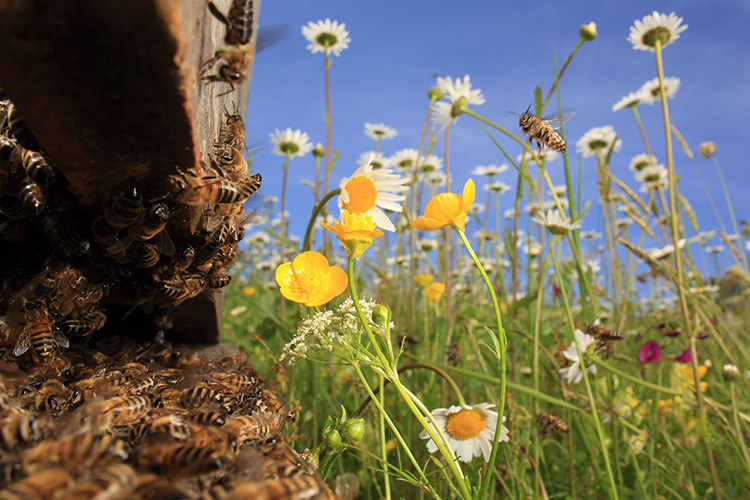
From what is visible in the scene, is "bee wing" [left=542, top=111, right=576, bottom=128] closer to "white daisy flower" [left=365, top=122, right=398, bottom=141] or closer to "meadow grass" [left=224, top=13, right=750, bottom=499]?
"meadow grass" [left=224, top=13, right=750, bottom=499]

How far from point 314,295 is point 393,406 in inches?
68.9

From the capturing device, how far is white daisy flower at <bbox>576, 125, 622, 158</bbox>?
13.9 feet

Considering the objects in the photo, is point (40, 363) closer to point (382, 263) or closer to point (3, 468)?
point (3, 468)

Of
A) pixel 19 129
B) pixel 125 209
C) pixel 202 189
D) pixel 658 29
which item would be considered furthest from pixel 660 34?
pixel 19 129

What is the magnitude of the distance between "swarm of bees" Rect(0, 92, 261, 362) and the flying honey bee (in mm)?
213

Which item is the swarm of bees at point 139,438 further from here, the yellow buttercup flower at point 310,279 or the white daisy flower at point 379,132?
the white daisy flower at point 379,132

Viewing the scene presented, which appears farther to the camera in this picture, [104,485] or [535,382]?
[535,382]

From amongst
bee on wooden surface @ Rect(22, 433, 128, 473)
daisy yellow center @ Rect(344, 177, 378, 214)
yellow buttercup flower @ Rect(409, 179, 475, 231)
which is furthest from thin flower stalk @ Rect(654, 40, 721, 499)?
bee on wooden surface @ Rect(22, 433, 128, 473)

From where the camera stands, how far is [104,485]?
56cm

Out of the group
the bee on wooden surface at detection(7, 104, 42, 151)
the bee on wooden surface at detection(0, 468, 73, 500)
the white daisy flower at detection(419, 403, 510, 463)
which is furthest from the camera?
the white daisy flower at detection(419, 403, 510, 463)

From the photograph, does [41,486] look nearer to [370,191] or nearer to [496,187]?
[370,191]

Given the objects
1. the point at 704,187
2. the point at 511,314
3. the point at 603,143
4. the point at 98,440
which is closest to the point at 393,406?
the point at 511,314

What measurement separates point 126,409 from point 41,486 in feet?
1.04

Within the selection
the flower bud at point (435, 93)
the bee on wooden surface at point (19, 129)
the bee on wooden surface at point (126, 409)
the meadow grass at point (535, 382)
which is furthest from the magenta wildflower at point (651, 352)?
the bee on wooden surface at point (19, 129)
